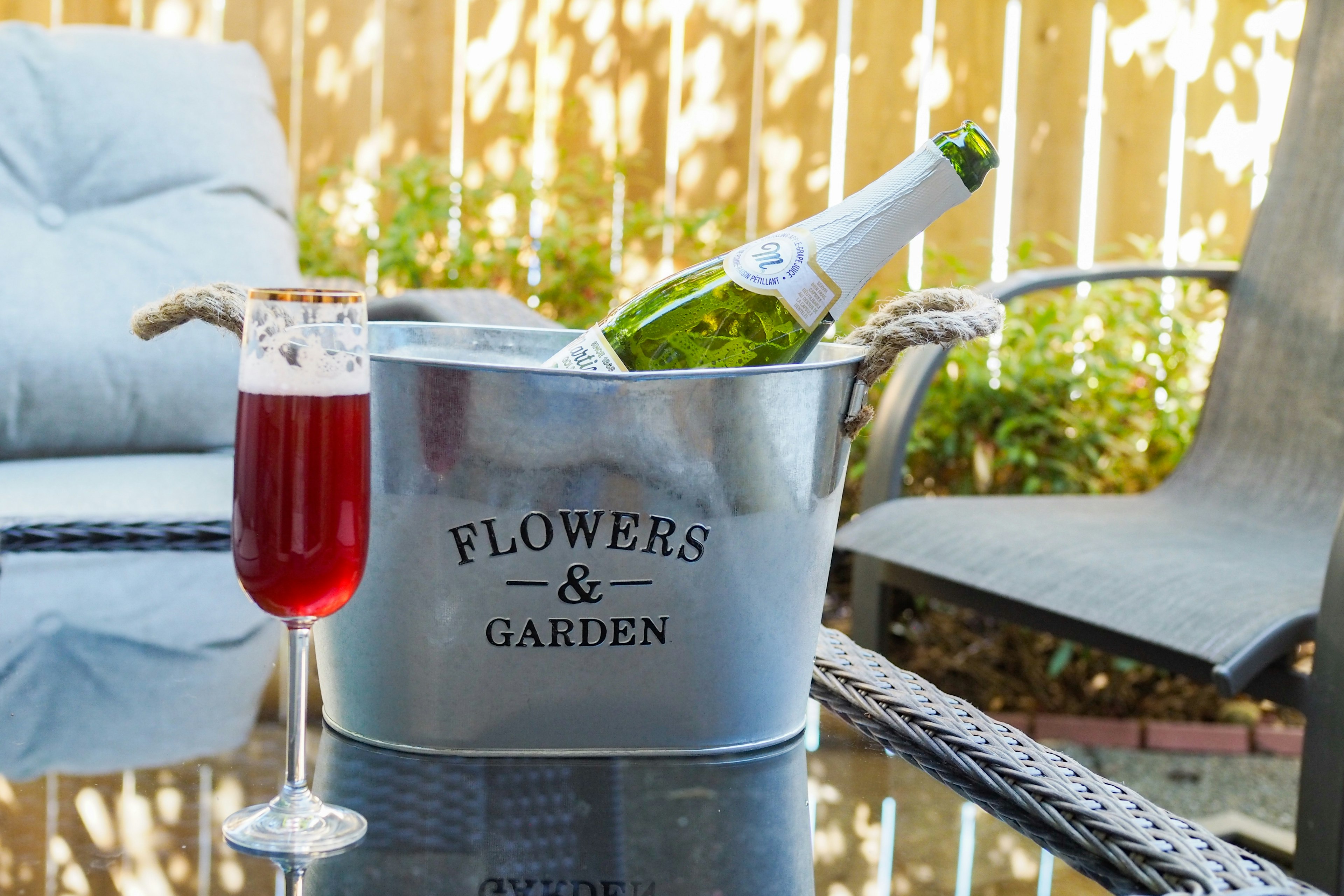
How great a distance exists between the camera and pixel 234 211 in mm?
1718

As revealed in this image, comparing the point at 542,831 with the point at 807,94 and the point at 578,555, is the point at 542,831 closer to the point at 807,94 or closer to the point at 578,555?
the point at 578,555

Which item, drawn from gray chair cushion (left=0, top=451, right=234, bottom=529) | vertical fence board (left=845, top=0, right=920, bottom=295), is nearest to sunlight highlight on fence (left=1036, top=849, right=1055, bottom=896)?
gray chair cushion (left=0, top=451, right=234, bottom=529)

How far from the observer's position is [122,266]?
1.61 metres

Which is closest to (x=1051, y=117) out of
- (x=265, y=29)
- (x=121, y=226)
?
(x=265, y=29)

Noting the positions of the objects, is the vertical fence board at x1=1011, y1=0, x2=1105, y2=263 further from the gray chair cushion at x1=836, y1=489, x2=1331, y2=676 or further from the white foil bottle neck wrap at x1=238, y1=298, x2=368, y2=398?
the white foil bottle neck wrap at x1=238, y1=298, x2=368, y2=398

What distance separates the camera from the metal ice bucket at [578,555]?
0.55 m

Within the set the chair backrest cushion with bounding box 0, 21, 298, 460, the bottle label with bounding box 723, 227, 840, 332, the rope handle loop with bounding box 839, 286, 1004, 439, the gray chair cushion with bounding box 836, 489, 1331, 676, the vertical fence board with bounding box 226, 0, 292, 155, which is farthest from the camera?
the vertical fence board with bounding box 226, 0, 292, 155

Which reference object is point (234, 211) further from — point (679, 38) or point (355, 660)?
point (679, 38)

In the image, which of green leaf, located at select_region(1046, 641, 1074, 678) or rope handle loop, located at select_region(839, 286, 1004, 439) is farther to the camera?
green leaf, located at select_region(1046, 641, 1074, 678)

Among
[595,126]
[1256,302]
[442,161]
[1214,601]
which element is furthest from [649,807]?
[595,126]

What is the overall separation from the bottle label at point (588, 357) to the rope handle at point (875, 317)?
128 millimetres

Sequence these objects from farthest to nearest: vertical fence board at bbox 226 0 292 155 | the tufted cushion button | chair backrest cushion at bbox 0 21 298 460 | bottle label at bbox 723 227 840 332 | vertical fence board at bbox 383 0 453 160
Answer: vertical fence board at bbox 383 0 453 160 < vertical fence board at bbox 226 0 292 155 < the tufted cushion button < chair backrest cushion at bbox 0 21 298 460 < bottle label at bbox 723 227 840 332

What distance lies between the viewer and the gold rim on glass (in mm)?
463

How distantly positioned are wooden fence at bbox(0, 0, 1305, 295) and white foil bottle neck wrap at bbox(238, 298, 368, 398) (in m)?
2.56
